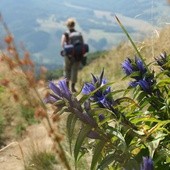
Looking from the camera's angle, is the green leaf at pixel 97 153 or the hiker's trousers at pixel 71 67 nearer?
the green leaf at pixel 97 153

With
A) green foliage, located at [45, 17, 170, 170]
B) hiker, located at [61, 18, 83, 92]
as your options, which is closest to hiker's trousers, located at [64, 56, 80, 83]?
hiker, located at [61, 18, 83, 92]

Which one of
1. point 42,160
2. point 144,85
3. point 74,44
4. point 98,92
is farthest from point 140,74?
point 74,44

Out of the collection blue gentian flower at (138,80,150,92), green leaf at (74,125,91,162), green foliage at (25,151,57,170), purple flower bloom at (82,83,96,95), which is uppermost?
purple flower bloom at (82,83,96,95)

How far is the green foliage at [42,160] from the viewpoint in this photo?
5.14 metres

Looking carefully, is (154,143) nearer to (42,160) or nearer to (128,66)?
(128,66)

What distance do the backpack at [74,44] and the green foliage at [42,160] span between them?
15.1ft

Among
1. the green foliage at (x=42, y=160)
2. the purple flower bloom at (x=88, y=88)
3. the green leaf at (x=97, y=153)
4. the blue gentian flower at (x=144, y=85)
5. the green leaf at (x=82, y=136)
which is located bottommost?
the green foliage at (x=42, y=160)

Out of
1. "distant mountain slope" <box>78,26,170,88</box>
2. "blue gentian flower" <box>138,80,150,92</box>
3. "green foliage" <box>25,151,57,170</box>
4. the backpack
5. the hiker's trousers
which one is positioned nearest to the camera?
"blue gentian flower" <box>138,80,150,92</box>

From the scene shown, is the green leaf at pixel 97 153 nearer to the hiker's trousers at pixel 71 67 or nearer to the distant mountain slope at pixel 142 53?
the distant mountain slope at pixel 142 53

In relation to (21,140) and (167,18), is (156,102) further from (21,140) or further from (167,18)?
(21,140)

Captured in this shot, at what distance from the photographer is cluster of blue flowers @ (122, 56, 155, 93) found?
2227 millimetres

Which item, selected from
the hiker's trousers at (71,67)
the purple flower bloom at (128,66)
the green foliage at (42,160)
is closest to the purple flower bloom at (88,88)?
the purple flower bloom at (128,66)

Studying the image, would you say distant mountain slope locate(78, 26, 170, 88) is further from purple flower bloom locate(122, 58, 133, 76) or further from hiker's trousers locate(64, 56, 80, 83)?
hiker's trousers locate(64, 56, 80, 83)

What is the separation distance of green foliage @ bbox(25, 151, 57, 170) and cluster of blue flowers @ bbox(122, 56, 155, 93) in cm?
294
